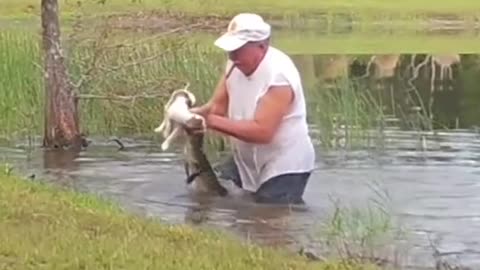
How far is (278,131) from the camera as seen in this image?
1102 centimetres

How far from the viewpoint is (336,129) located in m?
15.5

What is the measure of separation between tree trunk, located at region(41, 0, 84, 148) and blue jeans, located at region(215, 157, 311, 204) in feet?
11.6

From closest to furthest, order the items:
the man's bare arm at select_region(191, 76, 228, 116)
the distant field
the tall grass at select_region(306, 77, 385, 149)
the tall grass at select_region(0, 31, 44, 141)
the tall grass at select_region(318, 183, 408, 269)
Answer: the tall grass at select_region(318, 183, 408, 269) < the man's bare arm at select_region(191, 76, 228, 116) < the tall grass at select_region(306, 77, 385, 149) < the tall grass at select_region(0, 31, 44, 141) < the distant field

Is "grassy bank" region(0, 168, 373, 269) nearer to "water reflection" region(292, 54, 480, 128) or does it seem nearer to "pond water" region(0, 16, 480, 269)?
"pond water" region(0, 16, 480, 269)

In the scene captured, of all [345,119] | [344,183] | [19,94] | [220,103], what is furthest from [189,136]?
[19,94]

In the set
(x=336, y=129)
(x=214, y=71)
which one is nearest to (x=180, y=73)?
(x=214, y=71)

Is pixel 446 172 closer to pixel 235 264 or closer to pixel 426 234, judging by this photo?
pixel 426 234

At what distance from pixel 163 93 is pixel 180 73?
105 centimetres

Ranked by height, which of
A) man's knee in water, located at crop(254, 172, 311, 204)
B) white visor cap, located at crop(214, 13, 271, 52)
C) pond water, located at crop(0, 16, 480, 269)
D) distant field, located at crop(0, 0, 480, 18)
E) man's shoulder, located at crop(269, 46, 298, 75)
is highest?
white visor cap, located at crop(214, 13, 271, 52)

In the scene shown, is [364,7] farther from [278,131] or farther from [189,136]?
[189,136]

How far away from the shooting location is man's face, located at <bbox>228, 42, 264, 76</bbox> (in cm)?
1067

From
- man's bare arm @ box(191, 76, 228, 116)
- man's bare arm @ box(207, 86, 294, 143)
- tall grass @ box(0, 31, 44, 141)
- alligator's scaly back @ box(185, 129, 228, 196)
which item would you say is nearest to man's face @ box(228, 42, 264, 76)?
man's bare arm @ box(207, 86, 294, 143)

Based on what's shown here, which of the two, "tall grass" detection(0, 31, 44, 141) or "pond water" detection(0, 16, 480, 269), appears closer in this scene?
"pond water" detection(0, 16, 480, 269)

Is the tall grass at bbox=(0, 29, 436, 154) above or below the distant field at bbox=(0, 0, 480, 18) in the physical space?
above
